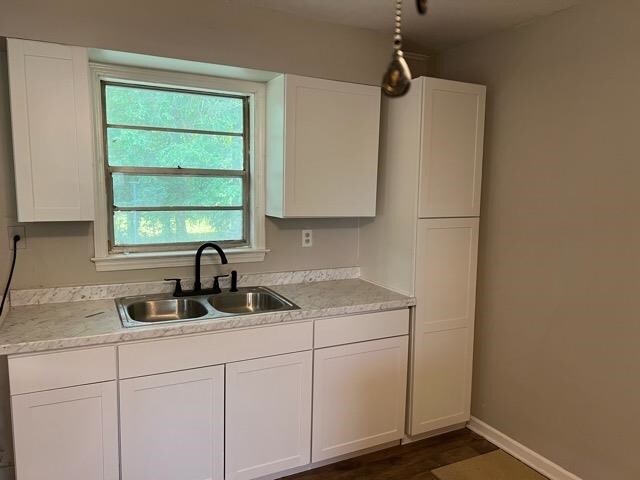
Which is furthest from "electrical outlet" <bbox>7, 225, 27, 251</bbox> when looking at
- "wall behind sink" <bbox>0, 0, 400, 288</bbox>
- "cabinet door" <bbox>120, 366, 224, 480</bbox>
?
"cabinet door" <bbox>120, 366, 224, 480</bbox>

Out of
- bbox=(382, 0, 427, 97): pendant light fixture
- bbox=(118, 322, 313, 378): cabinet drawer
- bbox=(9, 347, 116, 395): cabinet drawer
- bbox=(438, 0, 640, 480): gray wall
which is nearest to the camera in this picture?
bbox=(382, 0, 427, 97): pendant light fixture

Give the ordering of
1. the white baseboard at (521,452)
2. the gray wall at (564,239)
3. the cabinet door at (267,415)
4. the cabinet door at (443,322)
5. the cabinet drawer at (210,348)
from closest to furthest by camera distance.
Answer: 1. the cabinet drawer at (210,348)
2. the gray wall at (564,239)
3. the cabinet door at (267,415)
4. the white baseboard at (521,452)
5. the cabinet door at (443,322)

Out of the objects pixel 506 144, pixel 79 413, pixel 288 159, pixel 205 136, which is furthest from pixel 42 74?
pixel 506 144

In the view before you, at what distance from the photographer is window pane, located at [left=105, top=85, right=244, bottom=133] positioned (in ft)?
8.08

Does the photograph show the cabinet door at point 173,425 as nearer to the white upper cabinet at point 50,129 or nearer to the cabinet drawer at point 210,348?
the cabinet drawer at point 210,348

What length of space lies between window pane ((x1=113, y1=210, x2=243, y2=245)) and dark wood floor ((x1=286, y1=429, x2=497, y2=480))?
4.71ft

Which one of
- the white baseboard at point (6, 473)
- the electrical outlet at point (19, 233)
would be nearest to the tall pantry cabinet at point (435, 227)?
the electrical outlet at point (19, 233)

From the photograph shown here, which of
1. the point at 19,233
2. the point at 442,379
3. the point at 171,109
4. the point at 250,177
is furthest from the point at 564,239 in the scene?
the point at 19,233

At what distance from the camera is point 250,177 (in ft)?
9.28

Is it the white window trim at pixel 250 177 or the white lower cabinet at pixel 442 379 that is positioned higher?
the white window trim at pixel 250 177

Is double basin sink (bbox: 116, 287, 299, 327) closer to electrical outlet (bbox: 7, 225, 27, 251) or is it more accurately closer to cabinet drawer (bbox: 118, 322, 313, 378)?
cabinet drawer (bbox: 118, 322, 313, 378)

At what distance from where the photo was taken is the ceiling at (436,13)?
2293 mm

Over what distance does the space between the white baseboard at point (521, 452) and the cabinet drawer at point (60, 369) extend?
7.19 feet

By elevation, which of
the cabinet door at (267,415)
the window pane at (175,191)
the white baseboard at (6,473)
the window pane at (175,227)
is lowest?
the white baseboard at (6,473)
